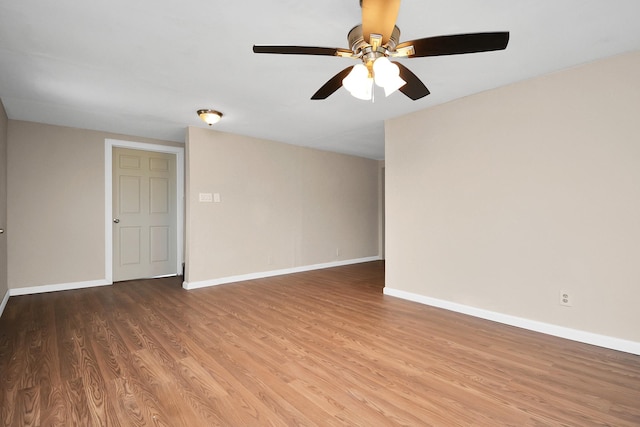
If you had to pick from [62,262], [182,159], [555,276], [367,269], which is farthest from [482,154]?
[62,262]

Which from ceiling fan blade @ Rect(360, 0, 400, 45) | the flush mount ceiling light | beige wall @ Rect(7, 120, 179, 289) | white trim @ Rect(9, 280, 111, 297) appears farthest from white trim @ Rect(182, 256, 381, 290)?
ceiling fan blade @ Rect(360, 0, 400, 45)

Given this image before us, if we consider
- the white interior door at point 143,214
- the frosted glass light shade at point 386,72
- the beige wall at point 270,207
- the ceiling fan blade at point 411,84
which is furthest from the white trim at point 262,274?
the frosted glass light shade at point 386,72

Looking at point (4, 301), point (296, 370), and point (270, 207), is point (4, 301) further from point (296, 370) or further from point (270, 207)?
point (296, 370)

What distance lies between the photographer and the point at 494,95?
3.09 meters

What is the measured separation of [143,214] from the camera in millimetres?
5094

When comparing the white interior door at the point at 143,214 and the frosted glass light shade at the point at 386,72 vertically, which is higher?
the frosted glass light shade at the point at 386,72

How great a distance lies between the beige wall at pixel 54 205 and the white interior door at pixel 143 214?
0.88 ft

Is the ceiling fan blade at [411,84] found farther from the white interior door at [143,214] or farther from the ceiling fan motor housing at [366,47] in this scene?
the white interior door at [143,214]

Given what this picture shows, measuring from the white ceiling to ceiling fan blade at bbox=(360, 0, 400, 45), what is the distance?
347 mm

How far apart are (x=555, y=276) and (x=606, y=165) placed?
97 centimetres

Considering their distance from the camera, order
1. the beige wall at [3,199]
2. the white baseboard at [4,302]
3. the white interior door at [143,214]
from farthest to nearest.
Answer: the white interior door at [143,214]
the beige wall at [3,199]
the white baseboard at [4,302]

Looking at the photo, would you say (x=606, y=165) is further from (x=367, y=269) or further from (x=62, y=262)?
(x=62, y=262)

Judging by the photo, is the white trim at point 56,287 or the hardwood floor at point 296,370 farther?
the white trim at point 56,287

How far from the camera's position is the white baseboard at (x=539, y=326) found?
7.88 feet
